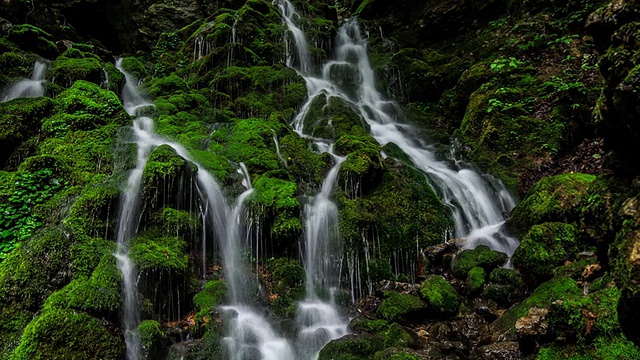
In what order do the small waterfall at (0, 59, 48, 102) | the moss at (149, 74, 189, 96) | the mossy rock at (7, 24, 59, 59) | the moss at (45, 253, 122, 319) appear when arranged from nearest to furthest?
the moss at (45, 253, 122, 319) < the small waterfall at (0, 59, 48, 102) < the mossy rock at (7, 24, 59, 59) < the moss at (149, 74, 189, 96)

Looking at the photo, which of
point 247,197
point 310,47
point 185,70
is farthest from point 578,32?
point 185,70

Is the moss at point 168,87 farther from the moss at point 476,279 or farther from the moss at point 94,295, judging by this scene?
the moss at point 476,279

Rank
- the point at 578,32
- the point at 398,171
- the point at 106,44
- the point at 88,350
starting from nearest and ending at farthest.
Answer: the point at 88,350 → the point at 398,171 → the point at 578,32 → the point at 106,44

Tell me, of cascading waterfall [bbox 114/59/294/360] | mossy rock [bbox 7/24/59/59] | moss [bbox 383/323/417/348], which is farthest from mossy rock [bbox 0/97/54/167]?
moss [bbox 383/323/417/348]

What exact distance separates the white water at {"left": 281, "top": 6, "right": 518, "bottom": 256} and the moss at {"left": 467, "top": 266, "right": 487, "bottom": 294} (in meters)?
1.21

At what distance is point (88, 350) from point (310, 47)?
17.0m

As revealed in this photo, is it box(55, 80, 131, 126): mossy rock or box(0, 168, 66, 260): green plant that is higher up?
box(55, 80, 131, 126): mossy rock

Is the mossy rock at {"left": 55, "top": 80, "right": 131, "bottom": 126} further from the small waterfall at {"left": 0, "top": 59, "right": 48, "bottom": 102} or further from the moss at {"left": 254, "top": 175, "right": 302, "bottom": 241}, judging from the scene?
the moss at {"left": 254, "top": 175, "right": 302, "bottom": 241}

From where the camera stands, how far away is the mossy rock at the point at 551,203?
659 cm

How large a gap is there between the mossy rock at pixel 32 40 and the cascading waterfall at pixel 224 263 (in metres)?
6.42

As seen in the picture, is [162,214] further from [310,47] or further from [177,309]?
[310,47]

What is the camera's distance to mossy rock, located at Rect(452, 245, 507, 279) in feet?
21.1

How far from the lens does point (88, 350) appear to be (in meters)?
4.30

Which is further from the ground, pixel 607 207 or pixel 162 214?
pixel 162 214
